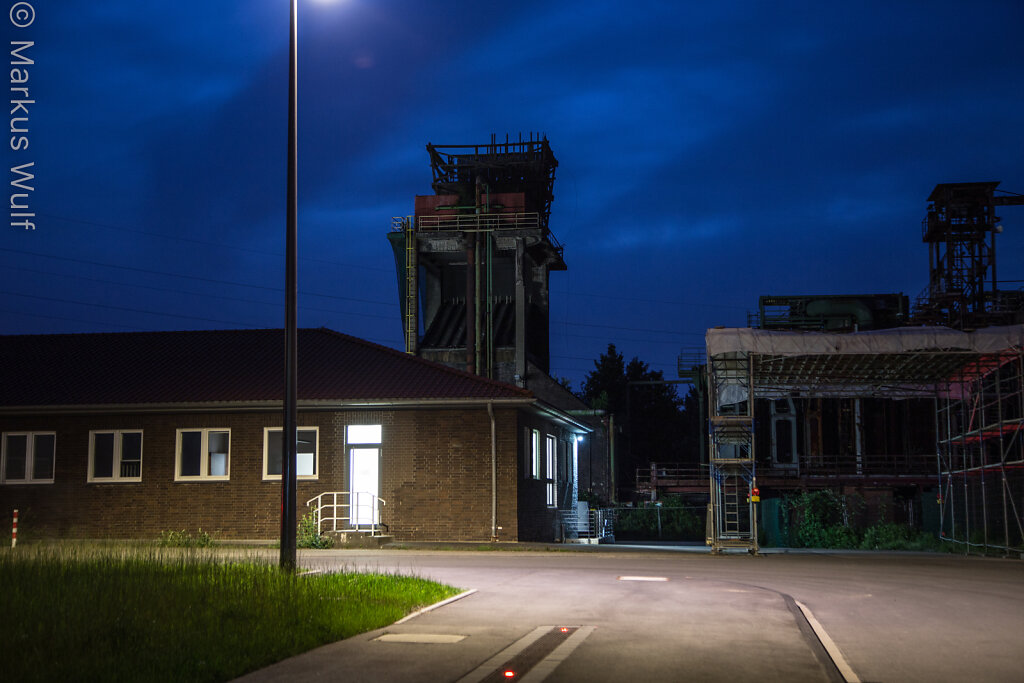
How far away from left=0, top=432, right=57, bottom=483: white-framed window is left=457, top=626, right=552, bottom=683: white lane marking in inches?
876

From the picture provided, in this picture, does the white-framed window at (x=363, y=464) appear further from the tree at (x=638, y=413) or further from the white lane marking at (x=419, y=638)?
the tree at (x=638, y=413)

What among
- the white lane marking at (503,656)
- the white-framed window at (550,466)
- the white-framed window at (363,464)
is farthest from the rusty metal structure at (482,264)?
the white lane marking at (503,656)

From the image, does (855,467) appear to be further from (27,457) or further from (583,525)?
(27,457)

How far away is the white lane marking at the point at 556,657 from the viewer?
7598 mm

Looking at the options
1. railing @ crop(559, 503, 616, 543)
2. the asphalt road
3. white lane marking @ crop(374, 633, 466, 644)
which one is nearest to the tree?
railing @ crop(559, 503, 616, 543)

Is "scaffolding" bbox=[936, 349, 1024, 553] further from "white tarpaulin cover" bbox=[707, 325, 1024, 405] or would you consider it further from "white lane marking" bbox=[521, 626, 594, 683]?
"white lane marking" bbox=[521, 626, 594, 683]

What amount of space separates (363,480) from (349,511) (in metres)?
0.86

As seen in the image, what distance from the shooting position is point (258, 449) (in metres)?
27.3

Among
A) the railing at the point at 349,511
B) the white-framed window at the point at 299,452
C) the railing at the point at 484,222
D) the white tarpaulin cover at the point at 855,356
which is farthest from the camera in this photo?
the railing at the point at 484,222

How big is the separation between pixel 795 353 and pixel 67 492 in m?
19.1

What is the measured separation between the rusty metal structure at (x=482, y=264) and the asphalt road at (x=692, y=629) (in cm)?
3038

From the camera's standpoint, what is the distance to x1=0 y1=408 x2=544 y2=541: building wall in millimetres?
26422

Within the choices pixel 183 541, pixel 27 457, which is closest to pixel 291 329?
pixel 183 541

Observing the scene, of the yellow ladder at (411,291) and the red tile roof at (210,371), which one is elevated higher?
the yellow ladder at (411,291)
